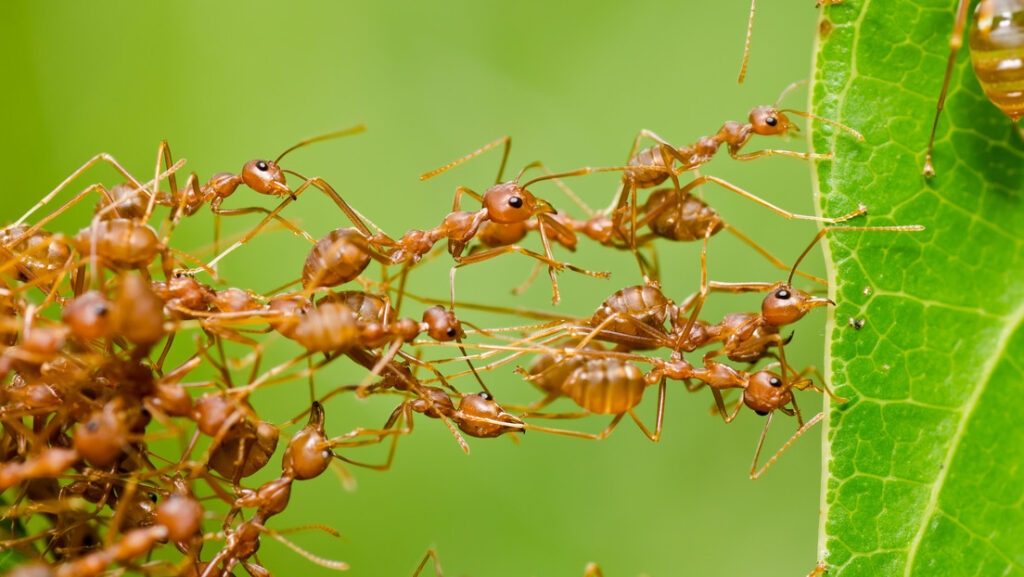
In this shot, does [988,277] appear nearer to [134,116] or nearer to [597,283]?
[597,283]

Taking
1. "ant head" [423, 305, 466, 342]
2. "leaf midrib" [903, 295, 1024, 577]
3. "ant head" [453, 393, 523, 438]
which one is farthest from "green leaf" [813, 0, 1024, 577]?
"ant head" [423, 305, 466, 342]

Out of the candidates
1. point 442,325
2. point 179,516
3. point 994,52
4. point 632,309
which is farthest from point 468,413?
point 994,52

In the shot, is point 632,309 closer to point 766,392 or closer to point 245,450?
point 766,392

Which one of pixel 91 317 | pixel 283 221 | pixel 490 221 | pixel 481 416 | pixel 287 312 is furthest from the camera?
pixel 490 221

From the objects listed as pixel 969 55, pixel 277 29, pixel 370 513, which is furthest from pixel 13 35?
pixel 969 55

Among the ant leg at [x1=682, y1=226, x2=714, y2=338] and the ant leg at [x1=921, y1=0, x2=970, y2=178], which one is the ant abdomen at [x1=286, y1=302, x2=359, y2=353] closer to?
the ant leg at [x1=682, y1=226, x2=714, y2=338]
